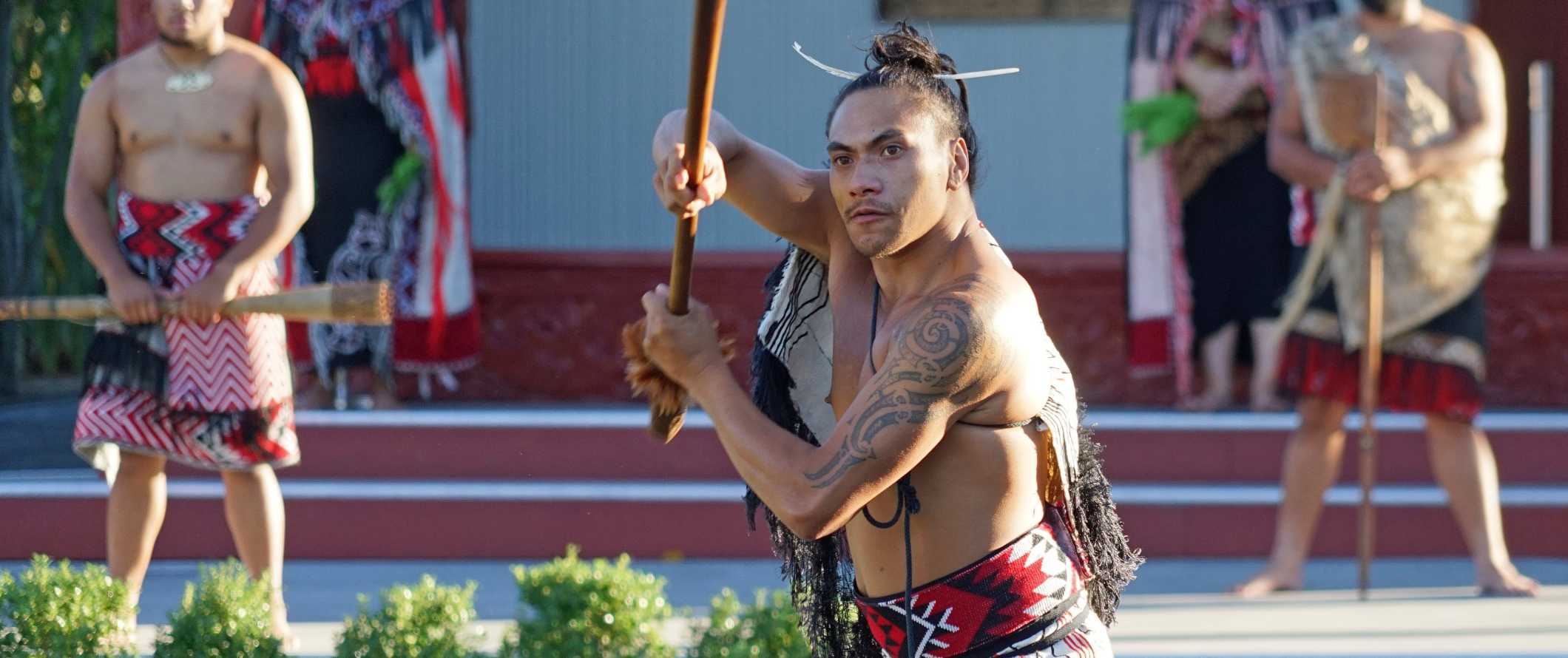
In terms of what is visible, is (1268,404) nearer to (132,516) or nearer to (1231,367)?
(1231,367)

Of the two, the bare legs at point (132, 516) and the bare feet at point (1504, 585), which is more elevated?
the bare legs at point (132, 516)

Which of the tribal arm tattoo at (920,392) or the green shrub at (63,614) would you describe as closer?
the tribal arm tattoo at (920,392)

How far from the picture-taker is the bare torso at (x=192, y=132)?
564cm

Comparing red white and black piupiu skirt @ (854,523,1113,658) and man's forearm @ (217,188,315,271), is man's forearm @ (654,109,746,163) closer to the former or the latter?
red white and black piupiu skirt @ (854,523,1113,658)

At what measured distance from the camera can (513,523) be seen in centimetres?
732

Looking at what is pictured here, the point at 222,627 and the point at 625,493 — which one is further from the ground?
the point at 222,627

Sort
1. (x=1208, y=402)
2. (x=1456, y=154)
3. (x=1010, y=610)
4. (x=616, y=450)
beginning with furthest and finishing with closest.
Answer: (x=1208, y=402) → (x=616, y=450) → (x=1456, y=154) → (x=1010, y=610)

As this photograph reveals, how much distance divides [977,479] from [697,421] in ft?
15.3

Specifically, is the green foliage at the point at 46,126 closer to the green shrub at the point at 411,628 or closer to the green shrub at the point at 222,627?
the green shrub at the point at 222,627

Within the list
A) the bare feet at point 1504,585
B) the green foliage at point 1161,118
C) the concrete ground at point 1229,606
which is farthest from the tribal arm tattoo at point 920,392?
the green foliage at point 1161,118

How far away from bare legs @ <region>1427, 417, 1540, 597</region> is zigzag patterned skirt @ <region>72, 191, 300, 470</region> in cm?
359

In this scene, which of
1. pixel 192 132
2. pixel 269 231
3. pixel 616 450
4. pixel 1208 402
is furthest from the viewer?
pixel 1208 402

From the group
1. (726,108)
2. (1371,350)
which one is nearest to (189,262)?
(1371,350)

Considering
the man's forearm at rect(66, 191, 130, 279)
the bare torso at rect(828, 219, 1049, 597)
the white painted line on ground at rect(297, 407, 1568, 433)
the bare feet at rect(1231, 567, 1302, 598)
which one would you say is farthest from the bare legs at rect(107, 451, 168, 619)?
the bare feet at rect(1231, 567, 1302, 598)
